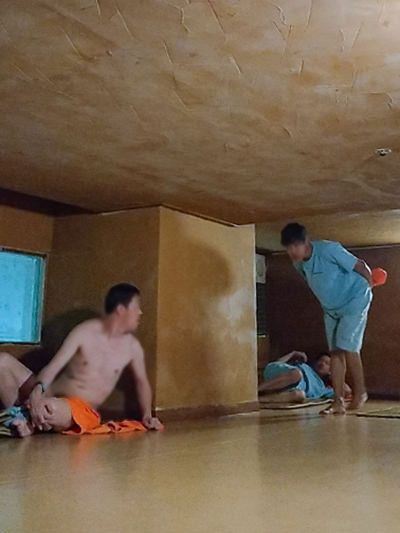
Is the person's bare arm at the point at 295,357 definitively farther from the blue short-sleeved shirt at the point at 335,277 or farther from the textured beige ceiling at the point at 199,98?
the textured beige ceiling at the point at 199,98

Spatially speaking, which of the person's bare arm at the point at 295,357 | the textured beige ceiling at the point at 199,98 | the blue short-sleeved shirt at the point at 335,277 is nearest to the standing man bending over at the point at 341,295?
the blue short-sleeved shirt at the point at 335,277

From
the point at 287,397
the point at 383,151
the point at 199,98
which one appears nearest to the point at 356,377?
the point at 287,397

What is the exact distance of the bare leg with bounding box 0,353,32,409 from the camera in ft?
7.68

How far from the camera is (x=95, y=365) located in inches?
77.7

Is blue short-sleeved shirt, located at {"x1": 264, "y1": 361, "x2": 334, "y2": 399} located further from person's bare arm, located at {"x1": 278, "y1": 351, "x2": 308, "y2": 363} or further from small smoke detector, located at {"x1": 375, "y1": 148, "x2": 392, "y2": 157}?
small smoke detector, located at {"x1": 375, "y1": 148, "x2": 392, "y2": 157}

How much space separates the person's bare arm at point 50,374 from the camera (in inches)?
79.3

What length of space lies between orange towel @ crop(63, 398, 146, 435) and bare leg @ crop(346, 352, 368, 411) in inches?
52.3

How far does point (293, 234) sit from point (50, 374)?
51.2 inches

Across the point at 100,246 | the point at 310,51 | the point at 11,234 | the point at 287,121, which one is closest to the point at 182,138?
the point at 287,121

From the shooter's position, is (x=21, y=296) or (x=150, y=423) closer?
(x=150, y=423)

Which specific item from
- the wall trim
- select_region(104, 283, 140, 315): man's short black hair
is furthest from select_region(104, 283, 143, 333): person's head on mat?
the wall trim

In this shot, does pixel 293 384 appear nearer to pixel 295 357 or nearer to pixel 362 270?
pixel 295 357

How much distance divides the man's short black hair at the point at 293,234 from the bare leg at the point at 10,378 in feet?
4.34

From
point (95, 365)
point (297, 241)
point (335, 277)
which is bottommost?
point (95, 365)
